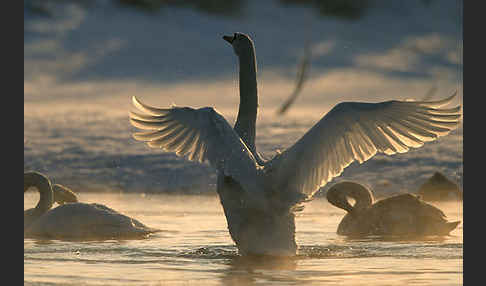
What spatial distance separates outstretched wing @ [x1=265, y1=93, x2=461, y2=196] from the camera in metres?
10.2

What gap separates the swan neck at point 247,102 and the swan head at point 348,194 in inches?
106

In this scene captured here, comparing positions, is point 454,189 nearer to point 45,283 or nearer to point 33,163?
point 33,163

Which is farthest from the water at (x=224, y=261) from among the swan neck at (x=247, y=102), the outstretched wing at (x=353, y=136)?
the swan neck at (x=247, y=102)

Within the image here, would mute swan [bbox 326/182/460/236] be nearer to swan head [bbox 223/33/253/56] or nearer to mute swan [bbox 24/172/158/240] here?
mute swan [bbox 24/172/158/240]

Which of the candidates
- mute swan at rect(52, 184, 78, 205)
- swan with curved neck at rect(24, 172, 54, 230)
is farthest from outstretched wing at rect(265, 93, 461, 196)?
mute swan at rect(52, 184, 78, 205)

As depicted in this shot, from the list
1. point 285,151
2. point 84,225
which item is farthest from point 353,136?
point 84,225

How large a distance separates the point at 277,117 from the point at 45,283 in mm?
14739

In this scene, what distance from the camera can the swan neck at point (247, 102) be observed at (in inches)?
444

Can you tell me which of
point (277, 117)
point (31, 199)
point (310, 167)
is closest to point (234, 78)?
point (277, 117)

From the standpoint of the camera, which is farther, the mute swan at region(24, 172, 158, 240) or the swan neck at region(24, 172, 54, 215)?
the swan neck at region(24, 172, 54, 215)

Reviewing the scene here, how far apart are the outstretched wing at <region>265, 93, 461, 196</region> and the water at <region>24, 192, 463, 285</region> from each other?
810mm

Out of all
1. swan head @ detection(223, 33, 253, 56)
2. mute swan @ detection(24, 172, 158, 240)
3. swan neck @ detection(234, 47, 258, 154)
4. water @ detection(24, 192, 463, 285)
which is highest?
swan head @ detection(223, 33, 253, 56)

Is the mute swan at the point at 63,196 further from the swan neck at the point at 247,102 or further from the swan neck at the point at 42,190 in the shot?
the swan neck at the point at 247,102

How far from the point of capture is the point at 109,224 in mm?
12727
